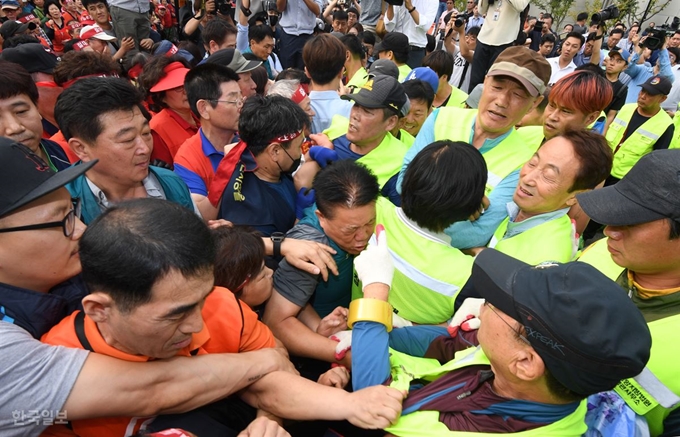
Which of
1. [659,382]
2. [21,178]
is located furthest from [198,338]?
[659,382]

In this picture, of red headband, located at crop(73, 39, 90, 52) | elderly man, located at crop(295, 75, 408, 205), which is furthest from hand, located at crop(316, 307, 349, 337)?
red headband, located at crop(73, 39, 90, 52)

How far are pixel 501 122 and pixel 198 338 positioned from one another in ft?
8.02

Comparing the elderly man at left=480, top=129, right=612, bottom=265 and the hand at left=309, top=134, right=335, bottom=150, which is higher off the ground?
the elderly man at left=480, top=129, right=612, bottom=265

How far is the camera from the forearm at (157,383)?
1.20 meters

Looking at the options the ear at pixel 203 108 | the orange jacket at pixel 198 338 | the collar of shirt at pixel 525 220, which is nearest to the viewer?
the orange jacket at pixel 198 338

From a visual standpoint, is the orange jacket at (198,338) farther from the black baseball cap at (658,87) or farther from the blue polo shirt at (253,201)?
the black baseball cap at (658,87)

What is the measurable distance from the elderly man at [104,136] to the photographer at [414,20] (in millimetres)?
6196

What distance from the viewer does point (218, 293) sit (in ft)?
5.34

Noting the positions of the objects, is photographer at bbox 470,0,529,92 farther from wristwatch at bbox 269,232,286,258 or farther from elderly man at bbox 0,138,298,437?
elderly man at bbox 0,138,298,437

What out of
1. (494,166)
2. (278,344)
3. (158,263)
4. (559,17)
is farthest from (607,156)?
(559,17)

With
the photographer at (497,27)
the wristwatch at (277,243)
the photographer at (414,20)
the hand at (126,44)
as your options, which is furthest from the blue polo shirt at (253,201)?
the photographer at (414,20)

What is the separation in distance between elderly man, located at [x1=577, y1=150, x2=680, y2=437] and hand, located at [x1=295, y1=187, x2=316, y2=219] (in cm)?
156

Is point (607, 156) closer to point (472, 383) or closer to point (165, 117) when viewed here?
point (472, 383)

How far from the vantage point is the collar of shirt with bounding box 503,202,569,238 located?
A: 7.54 feet
